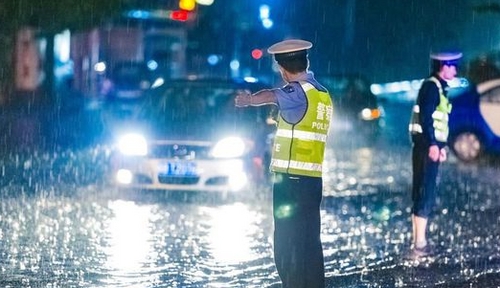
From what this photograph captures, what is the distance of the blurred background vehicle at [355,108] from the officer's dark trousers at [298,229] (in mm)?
20160

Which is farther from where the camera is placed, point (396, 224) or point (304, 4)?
point (304, 4)

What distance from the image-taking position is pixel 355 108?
28047mm

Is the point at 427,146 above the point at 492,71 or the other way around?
the other way around

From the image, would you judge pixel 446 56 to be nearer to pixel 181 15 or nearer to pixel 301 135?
pixel 301 135

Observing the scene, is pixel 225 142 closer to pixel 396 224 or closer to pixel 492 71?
pixel 396 224

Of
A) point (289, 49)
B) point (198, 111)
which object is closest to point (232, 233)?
point (198, 111)

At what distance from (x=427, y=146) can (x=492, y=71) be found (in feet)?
44.1

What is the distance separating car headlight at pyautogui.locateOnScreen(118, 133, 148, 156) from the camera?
1452cm

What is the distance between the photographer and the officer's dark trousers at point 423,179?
10.6m

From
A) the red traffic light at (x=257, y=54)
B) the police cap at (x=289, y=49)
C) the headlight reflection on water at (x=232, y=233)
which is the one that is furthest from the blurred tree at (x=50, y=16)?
the police cap at (x=289, y=49)

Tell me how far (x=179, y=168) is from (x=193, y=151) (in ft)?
0.85

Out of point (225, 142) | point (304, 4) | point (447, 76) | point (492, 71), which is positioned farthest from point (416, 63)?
point (447, 76)

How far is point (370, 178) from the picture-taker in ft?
59.8

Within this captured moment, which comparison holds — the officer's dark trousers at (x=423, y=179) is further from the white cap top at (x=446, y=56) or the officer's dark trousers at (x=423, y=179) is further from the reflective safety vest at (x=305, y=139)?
the reflective safety vest at (x=305, y=139)
